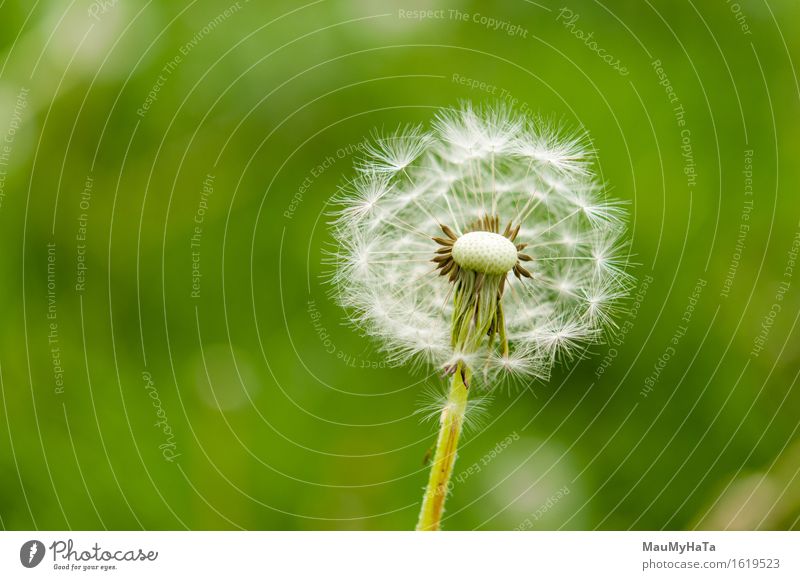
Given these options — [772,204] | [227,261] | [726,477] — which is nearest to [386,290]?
[227,261]

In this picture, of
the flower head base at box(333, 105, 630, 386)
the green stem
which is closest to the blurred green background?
the flower head base at box(333, 105, 630, 386)

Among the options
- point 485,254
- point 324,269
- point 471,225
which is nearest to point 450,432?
point 485,254

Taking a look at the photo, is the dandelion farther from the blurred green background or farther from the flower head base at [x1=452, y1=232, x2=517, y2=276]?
the blurred green background

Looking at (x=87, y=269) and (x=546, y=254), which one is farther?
(x=87, y=269)

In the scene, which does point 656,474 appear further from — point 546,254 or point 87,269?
point 87,269
